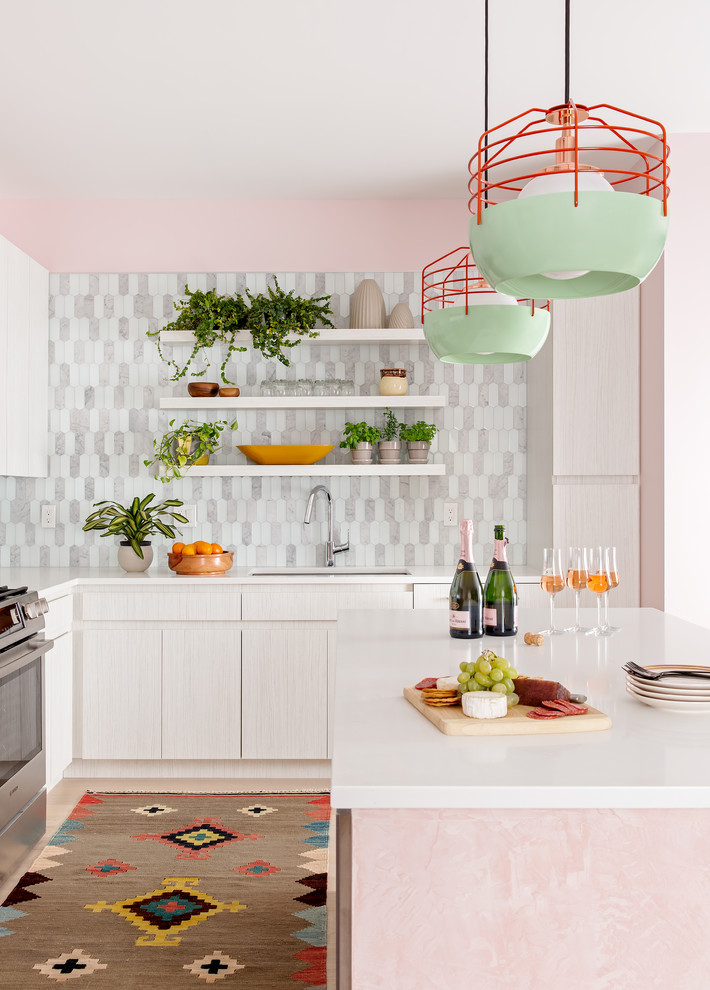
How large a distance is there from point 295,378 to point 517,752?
320 centimetres

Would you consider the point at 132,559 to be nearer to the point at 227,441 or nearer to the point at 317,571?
the point at 227,441

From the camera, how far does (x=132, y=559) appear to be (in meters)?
4.03

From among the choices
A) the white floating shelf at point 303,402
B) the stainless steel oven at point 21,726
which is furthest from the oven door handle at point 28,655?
the white floating shelf at point 303,402

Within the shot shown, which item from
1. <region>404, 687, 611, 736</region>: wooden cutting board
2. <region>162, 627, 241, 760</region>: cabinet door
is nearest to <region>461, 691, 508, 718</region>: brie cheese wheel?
<region>404, 687, 611, 736</region>: wooden cutting board

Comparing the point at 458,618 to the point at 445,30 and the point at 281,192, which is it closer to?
the point at 445,30

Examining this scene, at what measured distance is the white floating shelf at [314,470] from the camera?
402 cm

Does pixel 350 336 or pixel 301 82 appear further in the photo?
pixel 350 336

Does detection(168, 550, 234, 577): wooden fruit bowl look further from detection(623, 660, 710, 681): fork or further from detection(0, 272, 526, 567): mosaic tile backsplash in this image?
detection(623, 660, 710, 681): fork

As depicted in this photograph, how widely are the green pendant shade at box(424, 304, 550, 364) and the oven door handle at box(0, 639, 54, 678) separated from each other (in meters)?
1.74

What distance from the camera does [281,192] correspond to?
4148 millimetres

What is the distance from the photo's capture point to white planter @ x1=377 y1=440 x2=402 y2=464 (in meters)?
4.07

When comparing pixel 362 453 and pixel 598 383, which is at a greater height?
pixel 598 383

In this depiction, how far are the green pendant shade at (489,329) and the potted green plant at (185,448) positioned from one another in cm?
222

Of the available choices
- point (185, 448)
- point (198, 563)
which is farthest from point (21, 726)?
point (185, 448)
